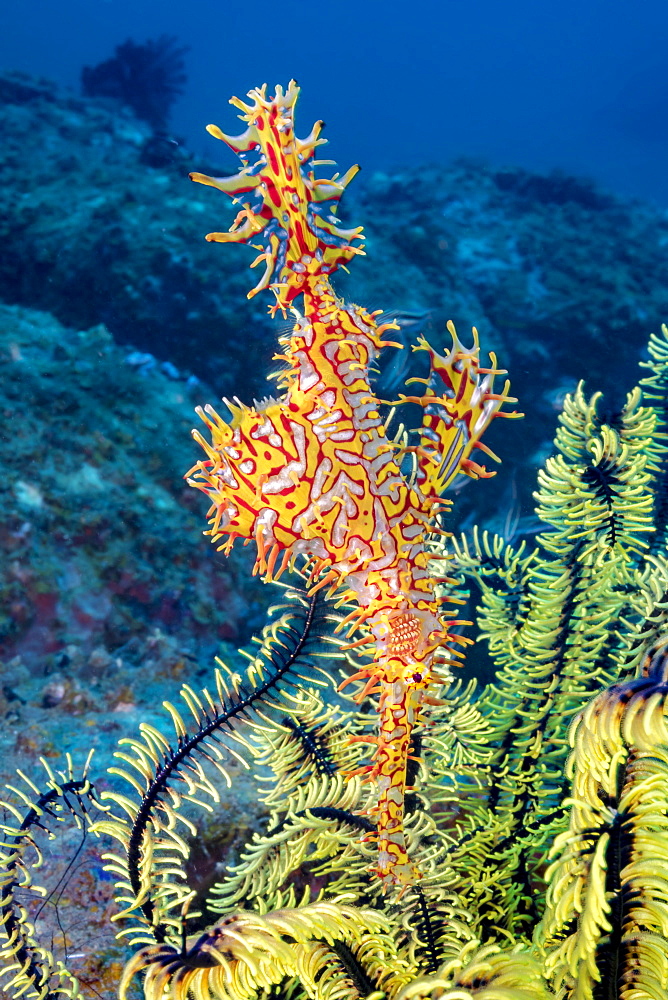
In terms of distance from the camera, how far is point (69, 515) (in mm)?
4074

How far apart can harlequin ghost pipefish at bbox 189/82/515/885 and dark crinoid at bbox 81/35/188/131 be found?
49.5ft

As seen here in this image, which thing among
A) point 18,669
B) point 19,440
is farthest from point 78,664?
point 19,440

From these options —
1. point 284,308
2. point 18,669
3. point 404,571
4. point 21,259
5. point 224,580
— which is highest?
point 21,259

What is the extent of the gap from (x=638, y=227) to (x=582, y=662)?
29.3ft

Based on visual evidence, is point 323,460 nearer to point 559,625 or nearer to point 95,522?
point 559,625

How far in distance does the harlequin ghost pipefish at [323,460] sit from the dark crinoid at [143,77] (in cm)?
1508

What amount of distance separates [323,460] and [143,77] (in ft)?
56.6

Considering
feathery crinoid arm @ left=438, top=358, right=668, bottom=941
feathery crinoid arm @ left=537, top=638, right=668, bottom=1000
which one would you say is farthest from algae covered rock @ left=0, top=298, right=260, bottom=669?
feathery crinoid arm @ left=537, top=638, right=668, bottom=1000

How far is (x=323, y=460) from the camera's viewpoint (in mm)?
1238

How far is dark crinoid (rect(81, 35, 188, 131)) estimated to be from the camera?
13914mm

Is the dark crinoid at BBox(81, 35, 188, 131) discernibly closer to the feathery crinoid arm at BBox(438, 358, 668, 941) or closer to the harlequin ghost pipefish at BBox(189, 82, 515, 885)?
the harlequin ghost pipefish at BBox(189, 82, 515, 885)

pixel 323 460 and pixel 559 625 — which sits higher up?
pixel 559 625

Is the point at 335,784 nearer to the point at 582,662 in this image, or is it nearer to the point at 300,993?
the point at 300,993

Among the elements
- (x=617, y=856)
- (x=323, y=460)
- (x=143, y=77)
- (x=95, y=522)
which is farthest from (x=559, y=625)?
(x=143, y=77)
